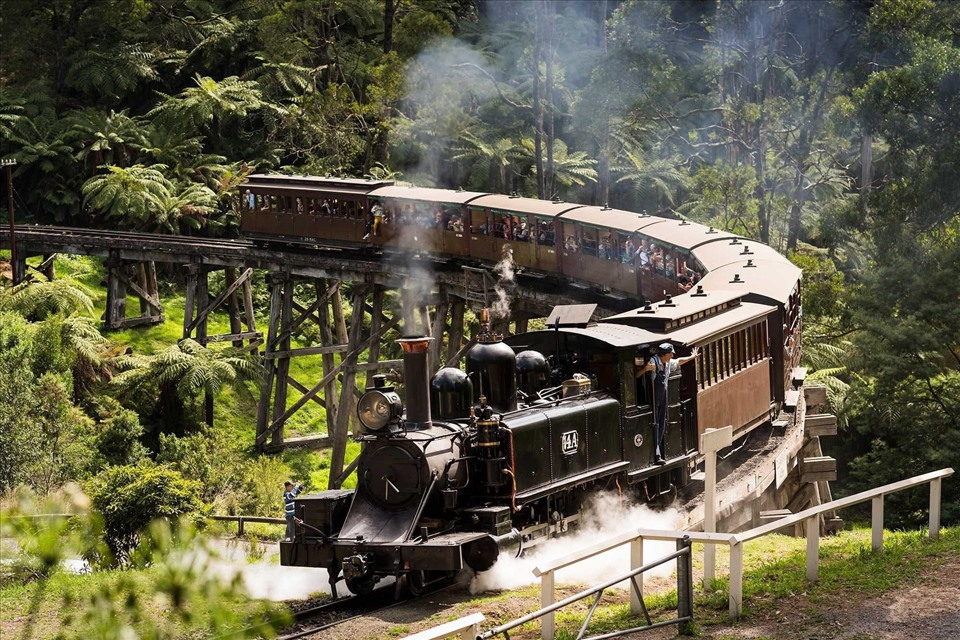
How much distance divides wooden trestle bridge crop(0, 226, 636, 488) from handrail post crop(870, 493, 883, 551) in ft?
40.0

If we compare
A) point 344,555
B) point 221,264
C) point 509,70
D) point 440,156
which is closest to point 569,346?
point 344,555

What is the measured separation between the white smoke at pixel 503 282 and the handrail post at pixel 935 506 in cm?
1104

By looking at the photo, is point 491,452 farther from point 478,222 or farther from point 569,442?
point 478,222

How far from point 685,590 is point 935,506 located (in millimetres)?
3445

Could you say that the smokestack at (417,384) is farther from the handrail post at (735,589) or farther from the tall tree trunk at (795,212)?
the tall tree trunk at (795,212)

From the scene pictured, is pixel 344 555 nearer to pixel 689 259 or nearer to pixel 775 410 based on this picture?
pixel 775 410

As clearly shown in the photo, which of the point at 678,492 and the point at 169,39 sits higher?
the point at 169,39

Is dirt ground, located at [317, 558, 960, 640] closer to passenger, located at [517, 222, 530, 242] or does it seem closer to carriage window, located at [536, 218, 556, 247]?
carriage window, located at [536, 218, 556, 247]

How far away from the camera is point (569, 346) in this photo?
12055 millimetres

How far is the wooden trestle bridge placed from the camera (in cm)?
2309

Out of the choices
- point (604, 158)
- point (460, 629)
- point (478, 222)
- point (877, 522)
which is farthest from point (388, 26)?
point (460, 629)

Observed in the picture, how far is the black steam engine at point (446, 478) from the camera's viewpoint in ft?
32.6

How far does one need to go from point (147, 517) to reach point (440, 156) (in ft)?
85.1

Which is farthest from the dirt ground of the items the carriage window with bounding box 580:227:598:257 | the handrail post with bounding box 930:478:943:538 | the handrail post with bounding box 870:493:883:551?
the carriage window with bounding box 580:227:598:257
